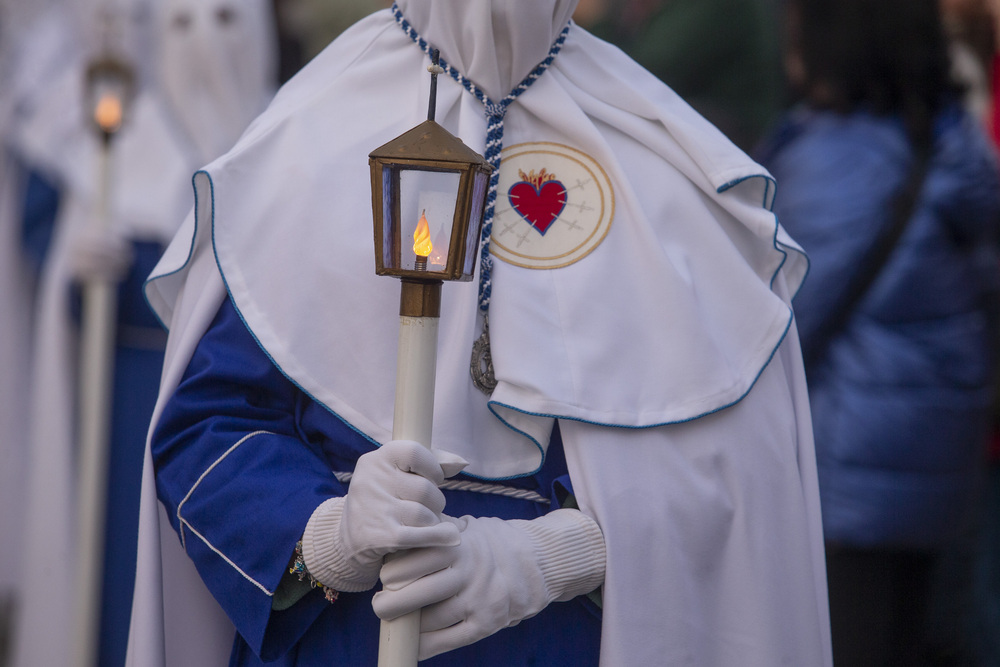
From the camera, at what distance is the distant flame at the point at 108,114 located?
3.41 m

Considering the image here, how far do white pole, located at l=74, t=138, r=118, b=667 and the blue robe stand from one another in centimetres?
177

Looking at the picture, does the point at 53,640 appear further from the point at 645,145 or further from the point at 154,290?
the point at 645,145

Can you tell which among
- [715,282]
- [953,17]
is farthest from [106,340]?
[953,17]

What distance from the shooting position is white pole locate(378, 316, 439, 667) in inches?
57.1

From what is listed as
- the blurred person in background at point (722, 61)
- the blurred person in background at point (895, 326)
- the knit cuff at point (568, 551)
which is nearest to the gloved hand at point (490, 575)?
the knit cuff at point (568, 551)

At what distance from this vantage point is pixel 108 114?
342cm

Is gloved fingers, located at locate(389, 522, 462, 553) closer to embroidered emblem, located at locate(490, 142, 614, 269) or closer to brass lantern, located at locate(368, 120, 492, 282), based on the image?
brass lantern, located at locate(368, 120, 492, 282)

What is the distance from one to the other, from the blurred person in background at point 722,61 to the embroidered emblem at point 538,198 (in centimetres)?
354

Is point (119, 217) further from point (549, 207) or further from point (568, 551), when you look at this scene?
point (568, 551)

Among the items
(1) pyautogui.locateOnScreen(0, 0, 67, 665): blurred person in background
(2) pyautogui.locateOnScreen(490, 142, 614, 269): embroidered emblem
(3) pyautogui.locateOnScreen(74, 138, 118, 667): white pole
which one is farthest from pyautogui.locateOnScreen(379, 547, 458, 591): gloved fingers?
(1) pyautogui.locateOnScreen(0, 0, 67, 665): blurred person in background

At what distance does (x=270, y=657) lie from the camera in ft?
5.58

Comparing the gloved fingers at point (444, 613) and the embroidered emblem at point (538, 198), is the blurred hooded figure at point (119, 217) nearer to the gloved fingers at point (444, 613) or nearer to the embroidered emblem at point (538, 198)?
the embroidered emblem at point (538, 198)

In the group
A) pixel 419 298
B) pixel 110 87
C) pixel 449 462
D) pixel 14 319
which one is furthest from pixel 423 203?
pixel 14 319

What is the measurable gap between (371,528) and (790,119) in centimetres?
243
